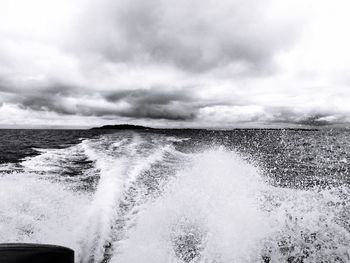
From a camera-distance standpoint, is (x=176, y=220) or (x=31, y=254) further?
(x=176, y=220)

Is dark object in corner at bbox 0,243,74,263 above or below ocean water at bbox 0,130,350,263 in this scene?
above

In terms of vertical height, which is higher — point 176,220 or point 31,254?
point 31,254

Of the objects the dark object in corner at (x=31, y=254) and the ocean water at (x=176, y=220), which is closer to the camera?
the dark object in corner at (x=31, y=254)

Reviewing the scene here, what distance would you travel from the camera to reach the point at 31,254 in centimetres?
351

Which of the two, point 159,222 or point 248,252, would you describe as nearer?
point 248,252

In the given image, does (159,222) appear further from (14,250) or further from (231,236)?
(14,250)

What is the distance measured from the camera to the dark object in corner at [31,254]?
3.41m

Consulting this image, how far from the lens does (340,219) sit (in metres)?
9.62

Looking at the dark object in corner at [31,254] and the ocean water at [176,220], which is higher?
the dark object in corner at [31,254]

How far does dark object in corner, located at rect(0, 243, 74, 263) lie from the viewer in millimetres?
3408

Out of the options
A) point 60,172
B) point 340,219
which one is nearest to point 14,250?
point 340,219

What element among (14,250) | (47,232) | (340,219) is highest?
(14,250)

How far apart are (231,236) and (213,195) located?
296cm

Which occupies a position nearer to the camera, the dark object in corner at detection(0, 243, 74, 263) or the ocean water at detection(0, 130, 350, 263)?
the dark object in corner at detection(0, 243, 74, 263)
